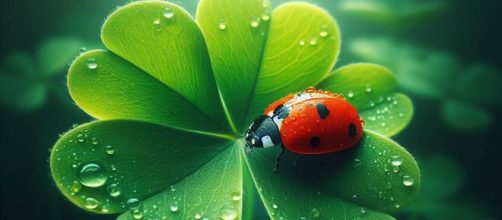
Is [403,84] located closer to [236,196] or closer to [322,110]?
[322,110]

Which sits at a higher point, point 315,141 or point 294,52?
point 294,52

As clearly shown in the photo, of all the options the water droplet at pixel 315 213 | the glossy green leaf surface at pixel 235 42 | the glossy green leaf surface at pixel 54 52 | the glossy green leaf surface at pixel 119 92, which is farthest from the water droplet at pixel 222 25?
the glossy green leaf surface at pixel 54 52

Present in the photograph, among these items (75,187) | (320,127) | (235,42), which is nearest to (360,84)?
(320,127)

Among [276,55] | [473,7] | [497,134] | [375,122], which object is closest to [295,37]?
[276,55]

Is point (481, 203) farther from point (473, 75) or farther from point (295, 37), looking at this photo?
point (295, 37)

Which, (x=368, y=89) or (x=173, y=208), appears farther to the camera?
(x=368, y=89)

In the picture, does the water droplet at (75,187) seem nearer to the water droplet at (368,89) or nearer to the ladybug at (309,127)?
the ladybug at (309,127)

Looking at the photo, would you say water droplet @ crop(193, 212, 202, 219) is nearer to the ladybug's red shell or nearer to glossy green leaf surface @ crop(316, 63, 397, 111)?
the ladybug's red shell
